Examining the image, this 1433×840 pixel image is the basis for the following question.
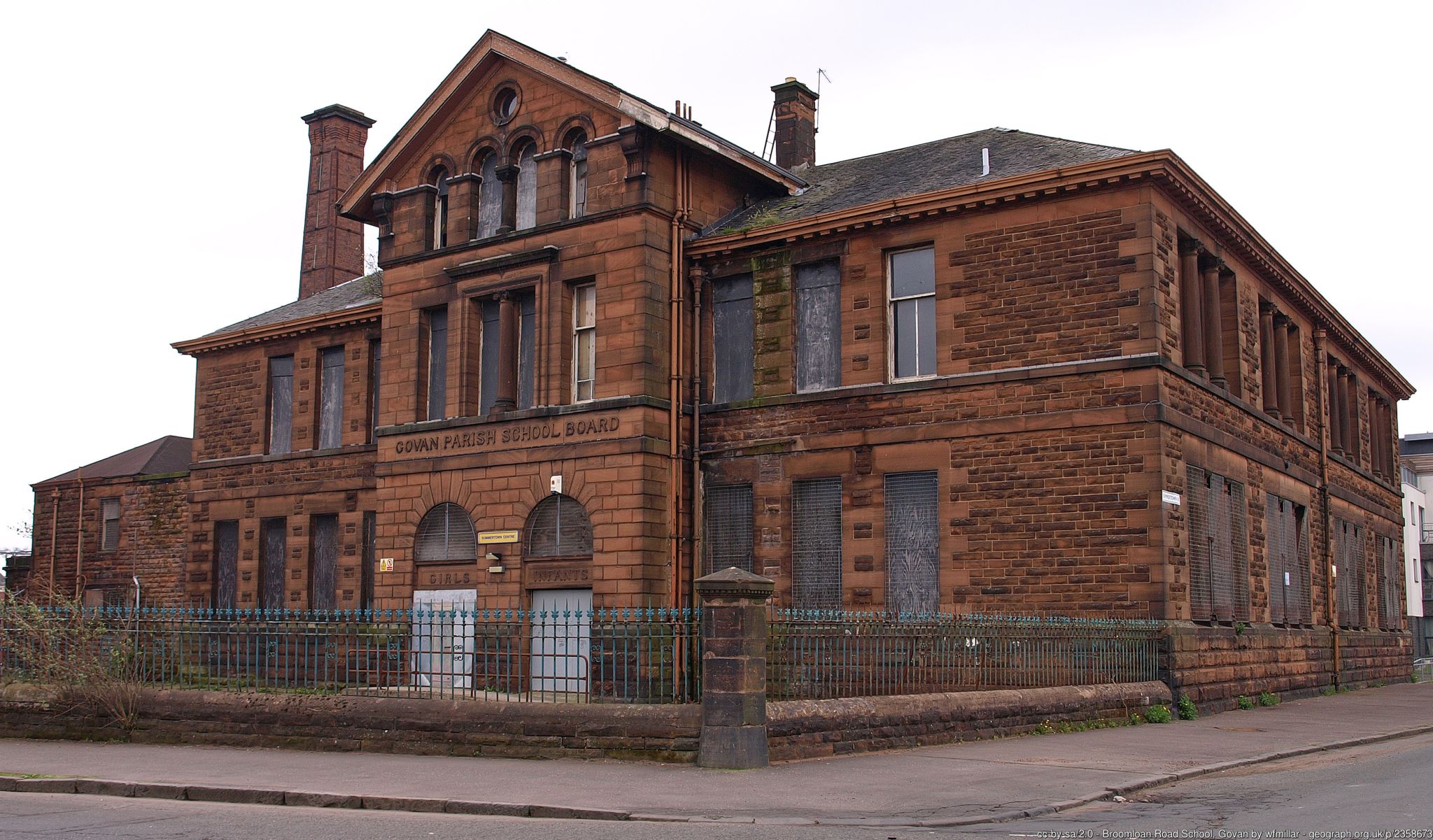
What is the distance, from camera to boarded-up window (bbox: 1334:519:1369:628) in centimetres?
2939

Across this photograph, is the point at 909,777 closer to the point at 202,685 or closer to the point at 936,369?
the point at 202,685

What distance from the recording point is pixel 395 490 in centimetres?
2609

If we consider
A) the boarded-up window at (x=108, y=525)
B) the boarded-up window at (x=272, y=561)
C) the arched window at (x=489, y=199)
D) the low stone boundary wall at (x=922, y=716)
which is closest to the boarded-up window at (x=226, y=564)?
the boarded-up window at (x=272, y=561)

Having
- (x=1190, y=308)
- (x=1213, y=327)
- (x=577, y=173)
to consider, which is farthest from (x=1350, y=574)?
(x=577, y=173)

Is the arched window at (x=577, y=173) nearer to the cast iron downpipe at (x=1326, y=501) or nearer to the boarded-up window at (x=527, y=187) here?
the boarded-up window at (x=527, y=187)

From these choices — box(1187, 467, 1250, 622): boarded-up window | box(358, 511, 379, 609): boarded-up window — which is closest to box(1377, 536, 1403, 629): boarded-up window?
box(1187, 467, 1250, 622): boarded-up window

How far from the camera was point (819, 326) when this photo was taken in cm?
2362

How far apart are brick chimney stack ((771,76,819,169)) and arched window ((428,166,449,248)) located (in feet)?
24.7

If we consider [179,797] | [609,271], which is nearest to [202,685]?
[179,797]

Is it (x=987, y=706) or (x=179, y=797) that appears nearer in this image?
(x=179, y=797)

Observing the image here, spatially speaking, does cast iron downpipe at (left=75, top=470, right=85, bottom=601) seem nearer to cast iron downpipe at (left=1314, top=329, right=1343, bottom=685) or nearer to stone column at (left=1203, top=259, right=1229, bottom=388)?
stone column at (left=1203, top=259, right=1229, bottom=388)

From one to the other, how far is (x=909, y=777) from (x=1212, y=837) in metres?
3.67

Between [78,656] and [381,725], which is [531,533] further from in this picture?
[381,725]

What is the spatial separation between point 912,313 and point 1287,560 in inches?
370
